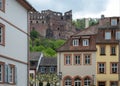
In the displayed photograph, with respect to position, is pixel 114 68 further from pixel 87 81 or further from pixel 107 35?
pixel 107 35

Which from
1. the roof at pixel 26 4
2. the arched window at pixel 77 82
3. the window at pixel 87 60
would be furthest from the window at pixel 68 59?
the roof at pixel 26 4

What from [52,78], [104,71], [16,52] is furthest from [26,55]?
[52,78]

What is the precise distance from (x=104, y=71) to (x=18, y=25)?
1246 inches

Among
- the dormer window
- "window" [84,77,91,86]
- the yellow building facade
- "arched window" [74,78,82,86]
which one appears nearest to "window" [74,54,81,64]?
"arched window" [74,78,82,86]

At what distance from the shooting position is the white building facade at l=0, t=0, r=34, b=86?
1351 inches

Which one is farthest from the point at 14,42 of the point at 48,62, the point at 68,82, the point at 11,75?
the point at 48,62

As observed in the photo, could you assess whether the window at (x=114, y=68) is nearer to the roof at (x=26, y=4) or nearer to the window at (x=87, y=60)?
the window at (x=87, y=60)

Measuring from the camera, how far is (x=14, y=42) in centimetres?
3734

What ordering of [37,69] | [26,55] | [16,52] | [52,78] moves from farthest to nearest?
1. [37,69]
2. [52,78]
3. [26,55]
4. [16,52]

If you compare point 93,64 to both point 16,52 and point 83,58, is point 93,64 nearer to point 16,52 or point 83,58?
point 83,58

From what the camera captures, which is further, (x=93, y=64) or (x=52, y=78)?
(x=52, y=78)

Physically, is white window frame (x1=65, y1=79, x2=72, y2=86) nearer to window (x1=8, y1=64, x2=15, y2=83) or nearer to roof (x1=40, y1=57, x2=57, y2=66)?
roof (x1=40, y1=57, x2=57, y2=66)

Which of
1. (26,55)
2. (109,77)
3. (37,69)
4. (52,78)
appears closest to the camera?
(26,55)

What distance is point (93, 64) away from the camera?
6919cm
